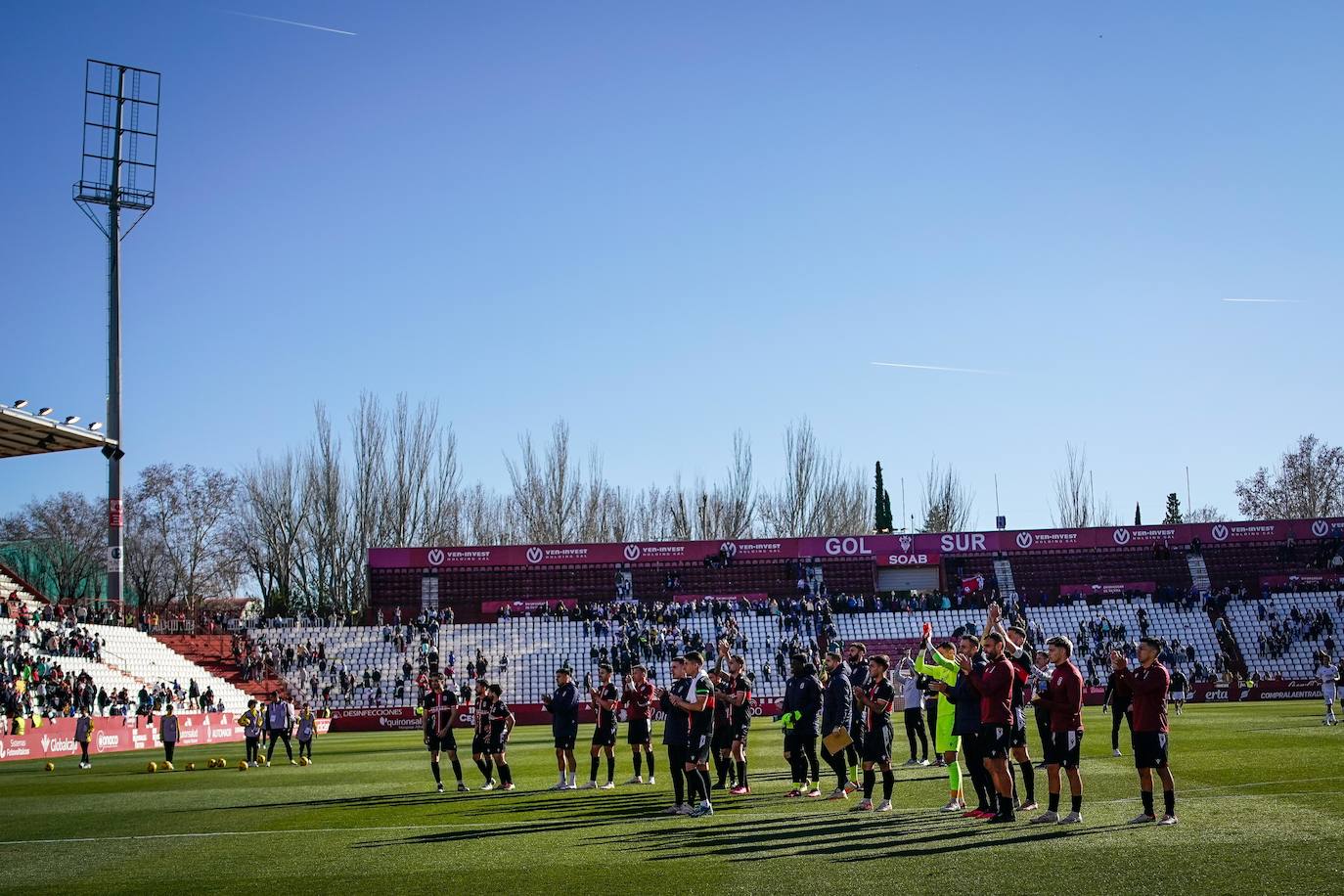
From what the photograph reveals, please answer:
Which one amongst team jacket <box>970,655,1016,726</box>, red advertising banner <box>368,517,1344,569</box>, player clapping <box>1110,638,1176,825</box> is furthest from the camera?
red advertising banner <box>368,517,1344,569</box>

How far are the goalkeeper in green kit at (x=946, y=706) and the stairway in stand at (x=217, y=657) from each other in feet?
129

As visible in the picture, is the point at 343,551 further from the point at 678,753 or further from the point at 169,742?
the point at 678,753

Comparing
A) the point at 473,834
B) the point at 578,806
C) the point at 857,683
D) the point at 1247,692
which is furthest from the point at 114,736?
the point at 1247,692

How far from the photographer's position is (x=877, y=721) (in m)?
14.5

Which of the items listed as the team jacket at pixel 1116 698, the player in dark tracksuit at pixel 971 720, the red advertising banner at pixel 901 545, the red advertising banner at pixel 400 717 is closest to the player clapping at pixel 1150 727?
the player in dark tracksuit at pixel 971 720

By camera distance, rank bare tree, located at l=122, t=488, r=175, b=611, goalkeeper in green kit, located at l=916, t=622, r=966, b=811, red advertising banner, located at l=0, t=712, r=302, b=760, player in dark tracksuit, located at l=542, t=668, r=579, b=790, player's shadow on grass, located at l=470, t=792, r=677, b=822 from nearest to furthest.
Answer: goalkeeper in green kit, located at l=916, t=622, r=966, b=811 < player's shadow on grass, located at l=470, t=792, r=677, b=822 < player in dark tracksuit, located at l=542, t=668, r=579, b=790 < red advertising banner, located at l=0, t=712, r=302, b=760 < bare tree, located at l=122, t=488, r=175, b=611

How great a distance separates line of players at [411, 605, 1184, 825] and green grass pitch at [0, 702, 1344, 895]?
1.54ft

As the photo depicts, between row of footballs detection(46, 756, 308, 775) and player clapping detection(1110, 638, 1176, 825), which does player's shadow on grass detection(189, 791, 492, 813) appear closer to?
row of footballs detection(46, 756, 308, 775)

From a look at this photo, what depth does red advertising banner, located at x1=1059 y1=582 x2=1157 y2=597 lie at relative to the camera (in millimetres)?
61531

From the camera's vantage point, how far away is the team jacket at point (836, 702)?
14969mm

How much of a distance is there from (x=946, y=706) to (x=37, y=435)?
3212cm

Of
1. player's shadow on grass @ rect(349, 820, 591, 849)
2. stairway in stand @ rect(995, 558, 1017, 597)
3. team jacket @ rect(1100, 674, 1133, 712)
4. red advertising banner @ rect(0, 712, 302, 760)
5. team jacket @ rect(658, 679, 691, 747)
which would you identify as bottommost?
red advertising banner @ rect(0, 712, 302, 760)

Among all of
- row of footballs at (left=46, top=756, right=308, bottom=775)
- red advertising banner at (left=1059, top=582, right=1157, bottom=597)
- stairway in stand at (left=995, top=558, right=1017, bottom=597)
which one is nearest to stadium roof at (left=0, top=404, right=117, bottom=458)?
row of footballs at (left=46, top=756, right=308, bottom=775)

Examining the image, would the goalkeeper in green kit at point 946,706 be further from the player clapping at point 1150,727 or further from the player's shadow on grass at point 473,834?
the player's shadow on grass at point 473,834
